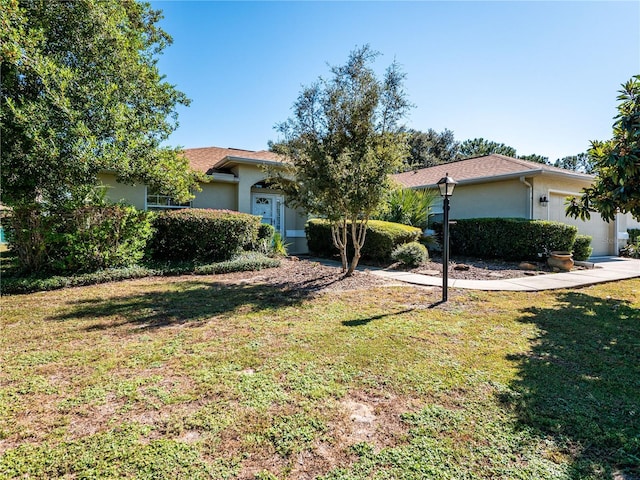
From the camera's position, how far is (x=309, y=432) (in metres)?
2.34

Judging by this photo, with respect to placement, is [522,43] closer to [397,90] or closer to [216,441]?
[397,90]

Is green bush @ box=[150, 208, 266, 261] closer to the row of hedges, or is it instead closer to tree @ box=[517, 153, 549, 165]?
the row of hedges

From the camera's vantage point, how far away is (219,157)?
16.0m

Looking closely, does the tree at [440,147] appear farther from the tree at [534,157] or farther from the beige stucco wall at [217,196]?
the beige stucco wall at [217,196]

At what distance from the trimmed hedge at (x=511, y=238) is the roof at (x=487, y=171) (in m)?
2.10

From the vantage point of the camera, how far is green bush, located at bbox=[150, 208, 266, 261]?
967 centimetres

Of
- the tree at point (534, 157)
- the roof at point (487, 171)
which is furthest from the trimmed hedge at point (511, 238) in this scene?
the tree at point (534, 157)

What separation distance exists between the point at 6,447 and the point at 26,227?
7.21 metres

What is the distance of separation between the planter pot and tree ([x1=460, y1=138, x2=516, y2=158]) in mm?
35085

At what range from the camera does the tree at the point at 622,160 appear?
530cm

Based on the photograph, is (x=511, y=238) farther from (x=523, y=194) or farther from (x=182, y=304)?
(x=182, y=304)

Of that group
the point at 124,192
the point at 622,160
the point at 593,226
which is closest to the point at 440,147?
the point at 593,226

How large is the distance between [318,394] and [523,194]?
13.3 m

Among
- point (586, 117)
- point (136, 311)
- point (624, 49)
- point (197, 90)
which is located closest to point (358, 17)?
point (197, 90)
